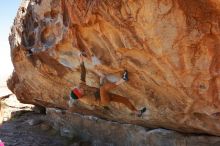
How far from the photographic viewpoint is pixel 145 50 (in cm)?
490

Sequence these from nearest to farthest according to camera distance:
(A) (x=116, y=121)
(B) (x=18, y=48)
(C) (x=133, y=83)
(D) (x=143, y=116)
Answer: (C) (x=133, y=83)
(D) (x=143, y=116)
(A) (x=116, y=121)
(B) (x=18, y=48)

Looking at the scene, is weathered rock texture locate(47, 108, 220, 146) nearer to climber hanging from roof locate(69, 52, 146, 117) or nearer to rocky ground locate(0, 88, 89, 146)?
rocky ground locate(0, 88, 89, 146)

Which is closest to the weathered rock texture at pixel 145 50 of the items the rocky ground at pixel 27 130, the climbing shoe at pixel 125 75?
the climbing shoe at pixel 125 75

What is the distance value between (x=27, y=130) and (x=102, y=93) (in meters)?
3.37

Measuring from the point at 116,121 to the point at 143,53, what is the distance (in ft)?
7.31

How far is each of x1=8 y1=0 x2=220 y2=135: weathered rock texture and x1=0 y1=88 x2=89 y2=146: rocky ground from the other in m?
1.45

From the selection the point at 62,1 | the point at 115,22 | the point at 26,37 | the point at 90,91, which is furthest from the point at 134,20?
the point at 26,37

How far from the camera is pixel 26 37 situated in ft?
23.7

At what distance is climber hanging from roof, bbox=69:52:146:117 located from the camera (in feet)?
19.2

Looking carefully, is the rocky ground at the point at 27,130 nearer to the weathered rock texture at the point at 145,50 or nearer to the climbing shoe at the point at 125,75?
the weathered rock texture at the point at 145,50

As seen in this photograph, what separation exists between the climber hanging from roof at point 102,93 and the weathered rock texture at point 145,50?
0.11 m

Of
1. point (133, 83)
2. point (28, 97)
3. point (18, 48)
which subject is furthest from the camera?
point (28, 97)

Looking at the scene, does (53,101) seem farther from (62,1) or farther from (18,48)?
(62,1)

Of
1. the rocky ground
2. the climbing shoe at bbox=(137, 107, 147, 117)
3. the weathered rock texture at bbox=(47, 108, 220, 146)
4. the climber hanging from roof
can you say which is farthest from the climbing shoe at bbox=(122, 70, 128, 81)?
the rocky ground
